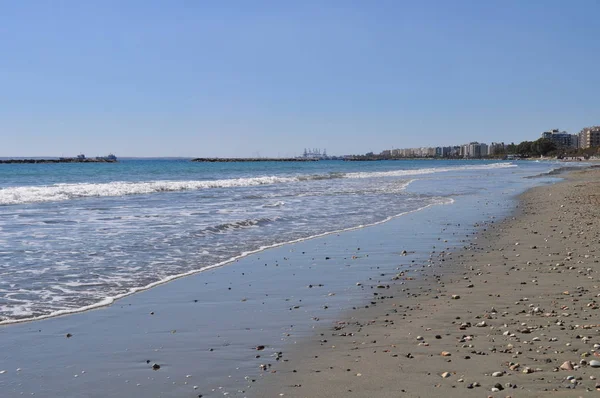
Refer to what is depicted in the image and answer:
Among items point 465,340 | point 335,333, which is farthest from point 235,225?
point 465,340

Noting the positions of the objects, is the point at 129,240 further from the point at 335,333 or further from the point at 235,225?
the point at 335,333

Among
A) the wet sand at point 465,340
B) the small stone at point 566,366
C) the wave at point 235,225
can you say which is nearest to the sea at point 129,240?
the wave at point 235,225

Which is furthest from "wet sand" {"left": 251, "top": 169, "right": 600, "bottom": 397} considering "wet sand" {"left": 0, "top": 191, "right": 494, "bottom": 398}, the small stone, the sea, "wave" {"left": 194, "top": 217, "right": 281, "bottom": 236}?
"wave" {"left": 194, "top": 217, "right": 281, "bottom": 236}

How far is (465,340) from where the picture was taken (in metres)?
5.71

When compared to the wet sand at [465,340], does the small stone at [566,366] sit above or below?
above

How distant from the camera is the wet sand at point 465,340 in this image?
15.0 feet

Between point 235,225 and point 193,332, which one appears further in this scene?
point 235,225

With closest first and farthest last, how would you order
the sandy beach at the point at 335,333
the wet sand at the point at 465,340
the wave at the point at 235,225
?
the wet sand at the point at 465,340
the sandy beach at the point at 335,333
the wave at the point at 235,225

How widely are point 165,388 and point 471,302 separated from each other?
4310mm

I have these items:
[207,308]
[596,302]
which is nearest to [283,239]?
[207,308]

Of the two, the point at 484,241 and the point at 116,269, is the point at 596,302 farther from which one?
the point at 116,269

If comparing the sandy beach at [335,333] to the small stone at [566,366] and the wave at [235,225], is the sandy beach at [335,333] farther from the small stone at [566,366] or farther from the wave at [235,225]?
the wave at [235,225]

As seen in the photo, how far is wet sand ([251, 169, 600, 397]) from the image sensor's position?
458cm

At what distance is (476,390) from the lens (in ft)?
14.5
